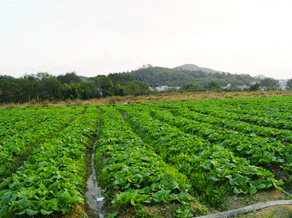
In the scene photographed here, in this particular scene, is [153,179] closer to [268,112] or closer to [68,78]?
[268,112]

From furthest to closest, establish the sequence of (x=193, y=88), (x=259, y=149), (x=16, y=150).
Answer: (x=193, y=88), (x=16, y=150), (x=259, y=149)

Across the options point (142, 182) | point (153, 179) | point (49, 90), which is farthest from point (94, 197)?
point (49, 90)

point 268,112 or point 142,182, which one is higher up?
point 268,112

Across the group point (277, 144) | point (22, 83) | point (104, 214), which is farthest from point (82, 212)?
point (22, 83)

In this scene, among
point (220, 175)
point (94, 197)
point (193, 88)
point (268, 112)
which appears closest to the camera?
point (220, 175)

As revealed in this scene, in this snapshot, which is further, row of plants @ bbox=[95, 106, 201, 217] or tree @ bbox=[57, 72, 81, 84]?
tree @ bbox=[57, 72, 81, 84]

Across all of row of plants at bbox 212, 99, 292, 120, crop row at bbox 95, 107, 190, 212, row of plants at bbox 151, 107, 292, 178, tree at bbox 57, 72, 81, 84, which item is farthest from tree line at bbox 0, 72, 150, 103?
row of plants at bbox 151, 107, 292, 178

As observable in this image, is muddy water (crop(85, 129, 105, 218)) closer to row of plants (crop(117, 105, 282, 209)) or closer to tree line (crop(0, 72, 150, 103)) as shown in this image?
row of plants (crop(117, 105, 282, 209))

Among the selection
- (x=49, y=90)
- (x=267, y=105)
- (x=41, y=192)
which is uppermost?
(x=49, y=90)

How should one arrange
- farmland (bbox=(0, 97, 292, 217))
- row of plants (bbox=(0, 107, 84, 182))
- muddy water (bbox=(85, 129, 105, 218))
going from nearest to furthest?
farmland (bbox=(0, 97, 292, 217)) < muddy water (bbox=(85, 129, 105, 218)) < row of plants (bbox=(0, 107, 84, 182))

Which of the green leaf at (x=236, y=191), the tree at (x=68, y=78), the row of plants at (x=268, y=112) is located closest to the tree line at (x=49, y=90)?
the tree at (x=68, y=78)

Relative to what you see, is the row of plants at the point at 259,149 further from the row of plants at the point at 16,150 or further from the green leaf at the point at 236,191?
the row of plants at the point at 16,150

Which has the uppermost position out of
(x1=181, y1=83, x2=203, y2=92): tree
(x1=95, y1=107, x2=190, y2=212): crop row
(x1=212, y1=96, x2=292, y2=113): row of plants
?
(x1=181, y1=83, x2=203, y2=92): tree

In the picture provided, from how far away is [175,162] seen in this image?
5.91 metres
